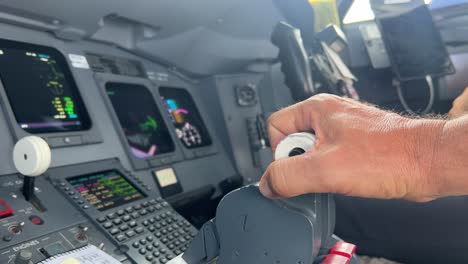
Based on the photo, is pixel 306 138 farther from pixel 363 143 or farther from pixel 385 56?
pixel 385 56

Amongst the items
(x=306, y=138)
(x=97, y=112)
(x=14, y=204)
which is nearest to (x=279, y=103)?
(x=97, y=112)

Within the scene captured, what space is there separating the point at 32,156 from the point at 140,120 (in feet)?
2.66

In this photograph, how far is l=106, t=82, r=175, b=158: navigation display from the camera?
1.67 meters

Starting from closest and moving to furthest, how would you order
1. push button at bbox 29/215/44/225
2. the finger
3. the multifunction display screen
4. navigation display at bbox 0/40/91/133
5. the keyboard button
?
the finger → push button at bbox 29/215/44/225 → the keyboard button → navigation display at bbox 0/40/91/133 → the multifunction display screen

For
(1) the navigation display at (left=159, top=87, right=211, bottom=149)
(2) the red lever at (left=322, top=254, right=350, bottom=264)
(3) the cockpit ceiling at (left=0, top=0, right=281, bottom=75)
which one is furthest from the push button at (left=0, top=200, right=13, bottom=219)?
(1) the navigation display at (left=159, top=87, right=211, bottom=149)

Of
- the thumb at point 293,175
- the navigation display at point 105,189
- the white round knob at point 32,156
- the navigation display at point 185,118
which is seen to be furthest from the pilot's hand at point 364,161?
the navigation display at point 185,118

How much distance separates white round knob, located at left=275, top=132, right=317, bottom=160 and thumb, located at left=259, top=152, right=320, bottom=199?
0.03 metres

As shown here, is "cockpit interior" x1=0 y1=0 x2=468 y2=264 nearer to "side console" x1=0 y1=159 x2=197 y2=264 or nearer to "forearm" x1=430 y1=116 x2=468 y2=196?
"side console" x1=0 y1=159 x2=197 y2=264

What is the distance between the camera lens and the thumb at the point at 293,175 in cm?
60

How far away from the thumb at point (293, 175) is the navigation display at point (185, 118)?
51.8 inches

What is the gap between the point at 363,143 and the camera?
0.61 meters

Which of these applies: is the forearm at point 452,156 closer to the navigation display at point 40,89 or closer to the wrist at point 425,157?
the wrist at point 425,157

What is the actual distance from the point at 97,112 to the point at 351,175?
115cm

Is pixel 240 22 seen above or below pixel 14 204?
above
